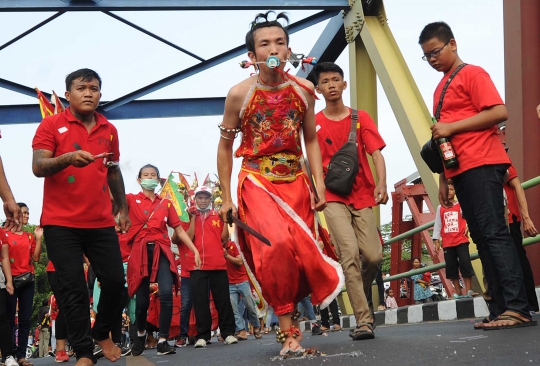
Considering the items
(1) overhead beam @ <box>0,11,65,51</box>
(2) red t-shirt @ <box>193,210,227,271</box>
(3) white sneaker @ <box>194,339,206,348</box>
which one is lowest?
(3) white sneaker @ <box>194,339,206,348</box>

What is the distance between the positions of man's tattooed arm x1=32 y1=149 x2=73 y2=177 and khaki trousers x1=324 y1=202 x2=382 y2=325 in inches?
89.7

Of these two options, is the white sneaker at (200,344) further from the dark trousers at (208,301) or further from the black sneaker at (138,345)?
the black sneaker at (138,345)

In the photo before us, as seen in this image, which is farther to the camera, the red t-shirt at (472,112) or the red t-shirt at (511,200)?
the red t-shirt at (511,200)

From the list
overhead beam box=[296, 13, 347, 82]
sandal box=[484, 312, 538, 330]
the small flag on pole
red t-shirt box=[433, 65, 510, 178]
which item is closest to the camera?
sandal box=[484, 312, 538, 330]

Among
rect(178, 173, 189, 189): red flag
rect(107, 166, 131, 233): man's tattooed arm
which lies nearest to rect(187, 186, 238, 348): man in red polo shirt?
rect(178, 173, 189, 189): red flag

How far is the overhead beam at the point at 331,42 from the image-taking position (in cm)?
1238

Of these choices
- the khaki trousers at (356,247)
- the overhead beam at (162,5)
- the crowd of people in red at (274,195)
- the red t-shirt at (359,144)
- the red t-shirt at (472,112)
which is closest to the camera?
the crowd of people in red at (274,195)

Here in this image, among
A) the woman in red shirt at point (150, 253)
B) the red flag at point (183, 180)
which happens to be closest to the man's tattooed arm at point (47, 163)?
the woman in red shirt at point (150, 253)

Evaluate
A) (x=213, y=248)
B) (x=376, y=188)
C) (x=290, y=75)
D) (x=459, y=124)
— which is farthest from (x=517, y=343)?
(x=213, y=248)

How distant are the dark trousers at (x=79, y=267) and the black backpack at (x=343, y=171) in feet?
5.99

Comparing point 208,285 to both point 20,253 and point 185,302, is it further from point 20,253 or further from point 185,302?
point 20,253

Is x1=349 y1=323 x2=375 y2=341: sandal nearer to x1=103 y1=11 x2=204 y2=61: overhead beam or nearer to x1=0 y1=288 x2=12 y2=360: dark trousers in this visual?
x1=0 y1=288 x2=12 y2=360: dark trousers

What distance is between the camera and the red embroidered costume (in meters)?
5.02

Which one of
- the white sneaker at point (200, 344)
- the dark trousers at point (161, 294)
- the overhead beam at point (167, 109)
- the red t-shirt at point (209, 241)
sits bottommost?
the white sneaker at point (200, 344)
